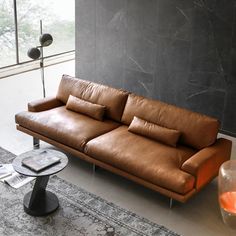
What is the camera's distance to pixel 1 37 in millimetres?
7840

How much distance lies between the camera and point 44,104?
17.6 ft

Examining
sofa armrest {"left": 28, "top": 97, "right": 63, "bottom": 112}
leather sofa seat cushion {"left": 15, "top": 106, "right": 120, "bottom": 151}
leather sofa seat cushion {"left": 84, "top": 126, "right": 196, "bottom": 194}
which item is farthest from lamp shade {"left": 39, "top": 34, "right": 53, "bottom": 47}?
leather sofa seat cushion {"left": 84, "top": 126, "right": 196, "bottom": 194}

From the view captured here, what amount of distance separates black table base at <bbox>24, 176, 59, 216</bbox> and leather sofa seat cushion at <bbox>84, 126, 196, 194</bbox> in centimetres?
63

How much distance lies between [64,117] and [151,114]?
1018mm

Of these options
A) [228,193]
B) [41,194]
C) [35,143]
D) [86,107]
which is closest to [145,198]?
[41,194]

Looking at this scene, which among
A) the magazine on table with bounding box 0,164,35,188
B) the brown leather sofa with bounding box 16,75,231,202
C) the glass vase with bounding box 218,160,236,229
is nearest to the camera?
the glass vase with bounding box 218,160,236,229

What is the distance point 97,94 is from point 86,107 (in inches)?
8.2

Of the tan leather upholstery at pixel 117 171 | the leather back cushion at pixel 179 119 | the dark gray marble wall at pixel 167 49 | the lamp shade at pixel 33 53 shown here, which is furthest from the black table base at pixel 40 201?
the dark gray marble wall at pixel 167 49

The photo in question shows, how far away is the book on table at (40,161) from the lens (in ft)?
13.0

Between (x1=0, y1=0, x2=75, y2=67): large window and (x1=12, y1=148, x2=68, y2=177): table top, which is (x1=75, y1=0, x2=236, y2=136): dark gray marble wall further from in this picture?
(x1=12, y1=148, x2=68, y2=177): table top

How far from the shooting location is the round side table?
399 cm

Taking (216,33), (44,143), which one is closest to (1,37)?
(44,143)

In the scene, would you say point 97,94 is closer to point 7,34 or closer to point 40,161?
point 40,161

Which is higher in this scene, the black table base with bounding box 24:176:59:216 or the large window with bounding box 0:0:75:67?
the large window with bounding box 0:0:75:67
